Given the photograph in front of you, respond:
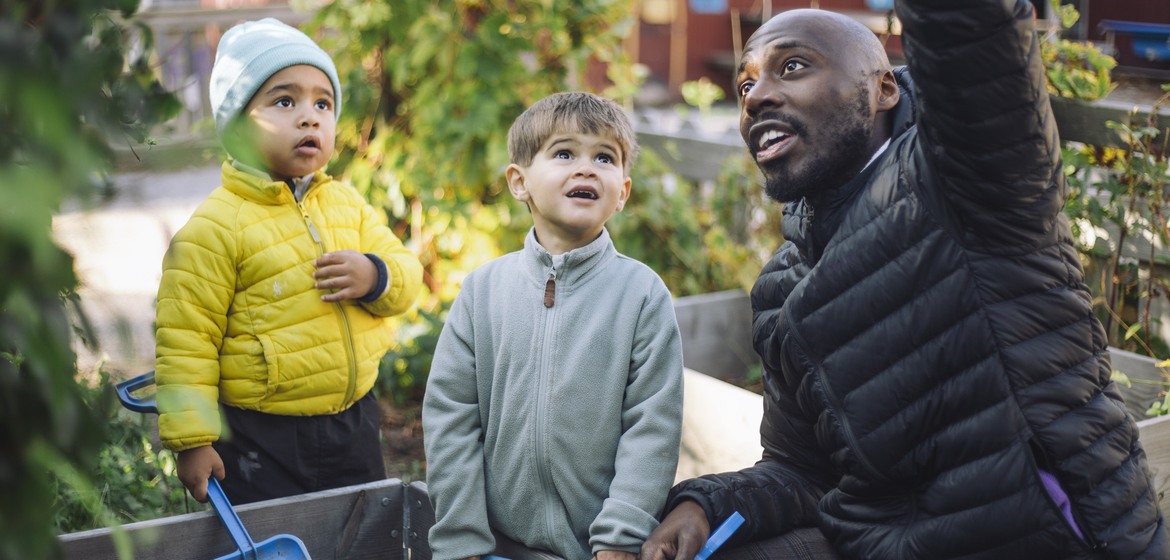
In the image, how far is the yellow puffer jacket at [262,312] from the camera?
90.4 inches

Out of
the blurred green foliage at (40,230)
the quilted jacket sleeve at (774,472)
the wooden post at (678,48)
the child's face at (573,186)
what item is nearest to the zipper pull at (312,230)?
the child's face at (573,186)

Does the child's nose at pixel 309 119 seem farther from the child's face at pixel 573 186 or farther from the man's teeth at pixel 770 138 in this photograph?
the man's teeth at pixel 770 138

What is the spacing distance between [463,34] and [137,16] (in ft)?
11.2

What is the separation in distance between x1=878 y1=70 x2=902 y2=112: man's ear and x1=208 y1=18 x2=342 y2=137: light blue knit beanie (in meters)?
1.26

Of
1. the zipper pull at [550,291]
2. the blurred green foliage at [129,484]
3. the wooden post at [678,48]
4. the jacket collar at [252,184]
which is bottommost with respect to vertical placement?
the wooden post at [678,48]

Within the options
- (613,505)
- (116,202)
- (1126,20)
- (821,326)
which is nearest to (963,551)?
(821,326)

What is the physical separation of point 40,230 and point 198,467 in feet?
5.53

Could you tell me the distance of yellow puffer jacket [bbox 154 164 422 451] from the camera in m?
2.29

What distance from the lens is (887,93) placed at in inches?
75.1

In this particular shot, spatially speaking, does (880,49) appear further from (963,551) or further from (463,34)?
(463,34)

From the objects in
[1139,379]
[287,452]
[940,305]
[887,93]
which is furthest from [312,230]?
[1139,379]

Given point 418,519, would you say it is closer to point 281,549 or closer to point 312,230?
point 281,549

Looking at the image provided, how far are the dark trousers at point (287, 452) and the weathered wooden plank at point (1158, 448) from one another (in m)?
1.76

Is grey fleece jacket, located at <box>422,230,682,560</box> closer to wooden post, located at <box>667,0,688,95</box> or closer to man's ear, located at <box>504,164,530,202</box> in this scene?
man's ear, located at <box>504,164,530,202</box>
